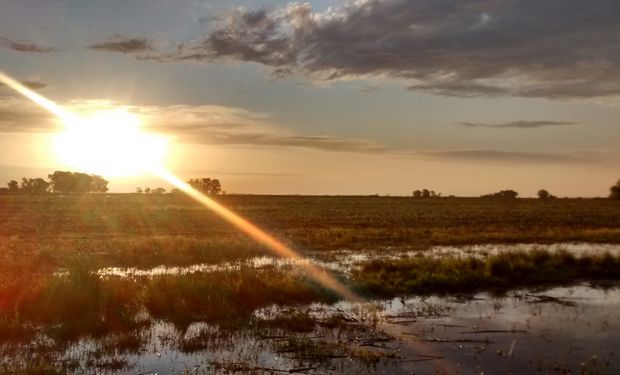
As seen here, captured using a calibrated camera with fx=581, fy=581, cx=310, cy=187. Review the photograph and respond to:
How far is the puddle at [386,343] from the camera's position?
11328mm

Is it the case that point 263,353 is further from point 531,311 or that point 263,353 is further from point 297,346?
point 531,311

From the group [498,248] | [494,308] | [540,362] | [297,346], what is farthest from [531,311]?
[498,248]

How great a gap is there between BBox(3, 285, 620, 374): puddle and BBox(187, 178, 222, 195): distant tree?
148 meters

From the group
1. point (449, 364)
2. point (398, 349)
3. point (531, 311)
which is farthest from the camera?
point (531, 311)

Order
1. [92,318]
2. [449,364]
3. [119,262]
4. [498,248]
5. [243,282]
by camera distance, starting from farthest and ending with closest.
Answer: [498,248] → [119,262] → [243,282] → [92,318] → [449,364]

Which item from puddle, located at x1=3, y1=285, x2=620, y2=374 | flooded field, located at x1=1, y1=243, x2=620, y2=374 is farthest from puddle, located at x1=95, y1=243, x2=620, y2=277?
puddle, located at x1=3, y1=285, x2=620, y2=374

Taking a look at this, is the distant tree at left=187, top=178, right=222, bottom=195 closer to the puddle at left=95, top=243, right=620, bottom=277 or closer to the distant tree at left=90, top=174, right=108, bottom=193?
the distant tree at left=90, top=174, right=108, bottom=193

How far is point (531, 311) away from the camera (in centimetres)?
1662

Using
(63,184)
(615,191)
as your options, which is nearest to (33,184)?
(63,184)

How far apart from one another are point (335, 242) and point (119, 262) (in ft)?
42.4

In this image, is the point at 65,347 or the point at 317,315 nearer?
the point at 65,347

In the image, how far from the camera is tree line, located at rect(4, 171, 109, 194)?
14712 cm

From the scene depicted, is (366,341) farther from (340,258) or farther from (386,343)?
(340,258)

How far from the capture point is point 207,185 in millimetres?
162625
